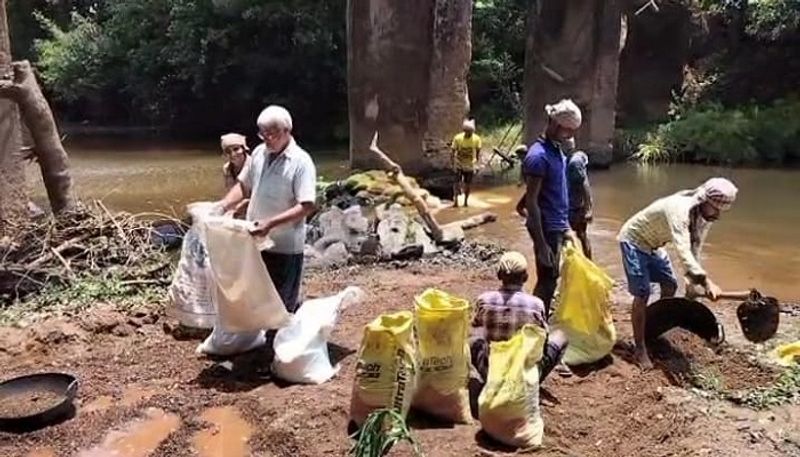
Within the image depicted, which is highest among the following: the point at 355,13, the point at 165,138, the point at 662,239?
the point at 355,13

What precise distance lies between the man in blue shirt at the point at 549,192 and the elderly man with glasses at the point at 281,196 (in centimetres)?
146

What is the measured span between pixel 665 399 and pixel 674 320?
111 centimetres

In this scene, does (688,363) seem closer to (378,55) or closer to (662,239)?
(662,239)

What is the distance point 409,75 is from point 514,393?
11.9m

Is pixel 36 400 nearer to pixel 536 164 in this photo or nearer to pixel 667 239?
pixel 536 164

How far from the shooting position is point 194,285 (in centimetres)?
614

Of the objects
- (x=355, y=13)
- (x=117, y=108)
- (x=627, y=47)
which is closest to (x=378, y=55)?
(x=355, y=13)

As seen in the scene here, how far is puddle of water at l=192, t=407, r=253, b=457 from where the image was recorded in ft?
15.4

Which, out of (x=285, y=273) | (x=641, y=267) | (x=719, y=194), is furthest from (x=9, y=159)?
(x=719, y=194)

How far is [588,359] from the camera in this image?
5.93m

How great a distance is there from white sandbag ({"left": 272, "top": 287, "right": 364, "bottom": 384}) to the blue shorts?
1.95m

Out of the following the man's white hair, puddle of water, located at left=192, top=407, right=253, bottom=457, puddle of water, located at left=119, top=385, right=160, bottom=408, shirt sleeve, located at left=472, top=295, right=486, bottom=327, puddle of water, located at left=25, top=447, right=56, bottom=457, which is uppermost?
the man's white hair

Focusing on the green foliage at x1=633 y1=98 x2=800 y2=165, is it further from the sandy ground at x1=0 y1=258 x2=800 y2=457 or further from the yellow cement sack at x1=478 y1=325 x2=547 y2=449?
the yellow cement sack at x1=478 y1=325 x2=547 y2=449

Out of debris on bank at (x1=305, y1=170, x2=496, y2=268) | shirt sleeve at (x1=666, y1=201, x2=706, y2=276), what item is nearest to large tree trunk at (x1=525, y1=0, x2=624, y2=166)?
debris on bank at (x1=305, y1=170, x2=496, y2=268)
